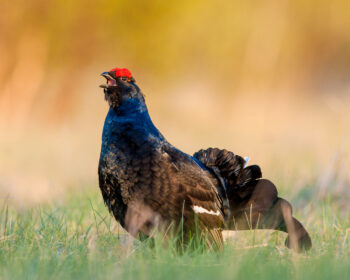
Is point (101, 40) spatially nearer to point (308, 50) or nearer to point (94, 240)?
point (308, 50)

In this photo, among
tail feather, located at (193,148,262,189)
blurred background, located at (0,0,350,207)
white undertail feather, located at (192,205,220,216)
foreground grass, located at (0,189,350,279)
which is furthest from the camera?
blurred background, located at (0,0,350,207)

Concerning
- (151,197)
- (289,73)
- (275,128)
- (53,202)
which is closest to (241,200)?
(151,197)

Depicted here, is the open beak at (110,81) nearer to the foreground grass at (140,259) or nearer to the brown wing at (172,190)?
the brown wing at (172,190)

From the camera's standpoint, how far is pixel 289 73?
63.8 feet

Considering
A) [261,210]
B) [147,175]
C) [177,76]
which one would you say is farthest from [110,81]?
[177,76]

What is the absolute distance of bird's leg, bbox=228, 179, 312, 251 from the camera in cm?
423

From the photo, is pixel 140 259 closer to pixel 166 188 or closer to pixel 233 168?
pixel 166 188

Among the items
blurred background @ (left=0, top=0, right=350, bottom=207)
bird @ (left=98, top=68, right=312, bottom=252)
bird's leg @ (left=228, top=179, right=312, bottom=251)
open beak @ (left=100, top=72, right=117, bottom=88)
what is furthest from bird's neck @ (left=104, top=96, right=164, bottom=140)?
blurred background @ (left=0, top=0, right=350, bottom=207)

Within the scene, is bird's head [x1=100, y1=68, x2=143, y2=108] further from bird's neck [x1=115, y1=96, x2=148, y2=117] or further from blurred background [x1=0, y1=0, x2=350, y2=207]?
blurred background [x1=0, y1=0, x2=350, y2=207]

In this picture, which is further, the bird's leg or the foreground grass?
the bird's leg

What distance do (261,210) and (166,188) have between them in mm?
834

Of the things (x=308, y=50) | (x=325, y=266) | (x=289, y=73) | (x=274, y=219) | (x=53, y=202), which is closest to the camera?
(x=325, y=266)

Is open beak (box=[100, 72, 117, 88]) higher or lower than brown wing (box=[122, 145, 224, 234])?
higher

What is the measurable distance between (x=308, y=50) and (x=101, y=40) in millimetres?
7453
